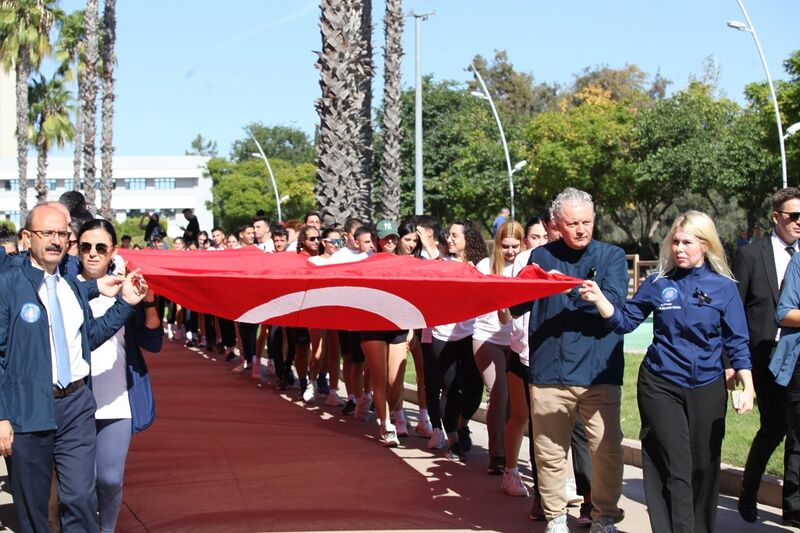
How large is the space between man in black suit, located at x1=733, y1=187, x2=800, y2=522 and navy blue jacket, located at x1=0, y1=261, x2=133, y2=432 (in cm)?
459

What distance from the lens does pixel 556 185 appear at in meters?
54.8

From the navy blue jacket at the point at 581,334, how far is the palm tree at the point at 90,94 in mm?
27794

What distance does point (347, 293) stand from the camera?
25.3 feet

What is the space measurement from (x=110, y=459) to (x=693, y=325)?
3.26 m

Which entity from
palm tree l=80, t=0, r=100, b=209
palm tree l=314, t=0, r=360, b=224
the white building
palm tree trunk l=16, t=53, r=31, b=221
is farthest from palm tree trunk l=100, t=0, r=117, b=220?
the white building

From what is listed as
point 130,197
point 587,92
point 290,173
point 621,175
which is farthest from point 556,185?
point 130,197

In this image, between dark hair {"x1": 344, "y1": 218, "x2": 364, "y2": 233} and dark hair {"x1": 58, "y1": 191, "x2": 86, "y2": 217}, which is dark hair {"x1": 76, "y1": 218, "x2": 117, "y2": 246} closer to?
dark hair {"x1": 58, "y1": 191, "x2": 86, "y2": 217}

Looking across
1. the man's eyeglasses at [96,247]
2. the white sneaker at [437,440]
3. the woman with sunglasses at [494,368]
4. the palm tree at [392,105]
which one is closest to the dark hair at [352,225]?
the white sneaker at [437,440]

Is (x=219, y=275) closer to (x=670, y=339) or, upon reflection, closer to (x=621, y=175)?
(x=670, y=339)

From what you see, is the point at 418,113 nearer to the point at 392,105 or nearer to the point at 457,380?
the point at 392,105

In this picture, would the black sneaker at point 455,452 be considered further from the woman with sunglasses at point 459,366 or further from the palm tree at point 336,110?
the palm tree at point 336,110

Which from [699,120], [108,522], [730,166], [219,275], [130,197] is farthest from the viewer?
[130,197]

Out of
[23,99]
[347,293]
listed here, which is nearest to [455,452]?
[347,293]

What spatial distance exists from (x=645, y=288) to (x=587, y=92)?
6742 centimetres
